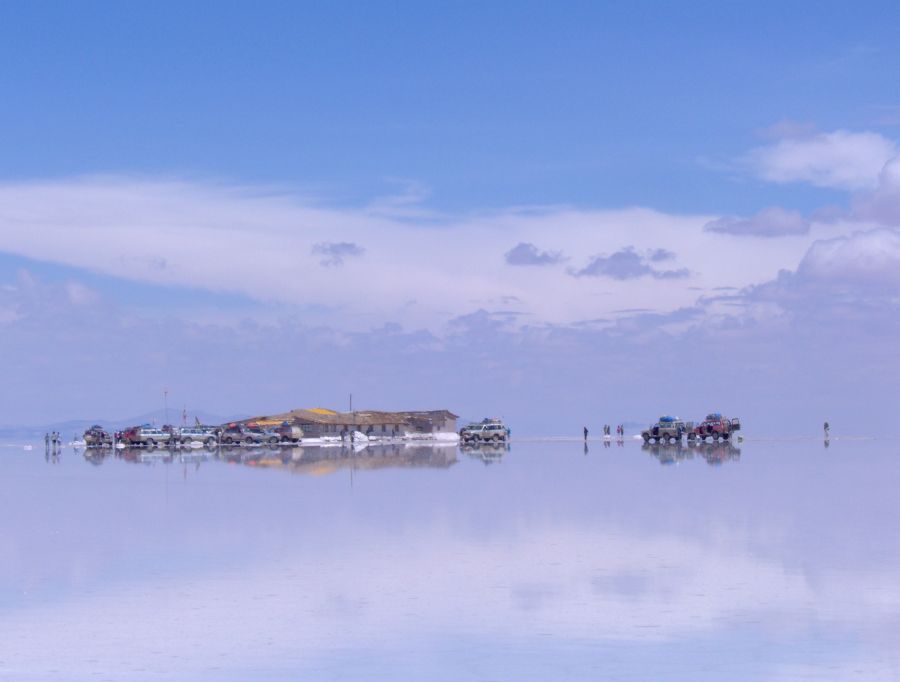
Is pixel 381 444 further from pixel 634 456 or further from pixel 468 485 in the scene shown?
pixel 468 485

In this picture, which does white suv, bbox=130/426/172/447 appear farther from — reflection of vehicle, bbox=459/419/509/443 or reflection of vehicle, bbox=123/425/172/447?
reflection of vehicle, bbox=459/419/509/443

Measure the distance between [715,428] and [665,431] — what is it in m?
4.02

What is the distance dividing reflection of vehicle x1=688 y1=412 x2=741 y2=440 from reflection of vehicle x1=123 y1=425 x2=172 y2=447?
40.9m

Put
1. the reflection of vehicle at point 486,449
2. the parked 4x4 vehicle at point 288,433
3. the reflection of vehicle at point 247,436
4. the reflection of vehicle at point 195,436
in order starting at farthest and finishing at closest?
the parked 4x4 vehicle at point 288,433
the reflection of vehicle at point 247,436
the reflection of vehicle at point 195,436
the reflection of vehicle at point 486,449

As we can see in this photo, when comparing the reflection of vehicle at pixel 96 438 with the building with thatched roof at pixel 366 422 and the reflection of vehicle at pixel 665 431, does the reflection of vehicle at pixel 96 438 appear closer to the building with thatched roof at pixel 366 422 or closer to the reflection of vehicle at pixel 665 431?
the building with thatched roof at pixel 366 422

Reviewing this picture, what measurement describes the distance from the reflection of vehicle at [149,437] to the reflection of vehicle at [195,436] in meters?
0.95

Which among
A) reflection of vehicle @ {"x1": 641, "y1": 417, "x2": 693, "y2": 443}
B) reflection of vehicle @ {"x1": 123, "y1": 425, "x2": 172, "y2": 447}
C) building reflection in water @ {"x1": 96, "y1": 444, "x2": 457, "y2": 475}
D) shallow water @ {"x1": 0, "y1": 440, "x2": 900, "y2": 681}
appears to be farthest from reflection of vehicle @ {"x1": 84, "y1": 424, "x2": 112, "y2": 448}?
shallow water @ {"x1": 0, "y1": 440, "x2": 900, "y2": 681}

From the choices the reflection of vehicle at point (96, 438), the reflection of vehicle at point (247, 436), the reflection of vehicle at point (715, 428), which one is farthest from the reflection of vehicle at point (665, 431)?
the reflection of vehicle at point (96, 438)

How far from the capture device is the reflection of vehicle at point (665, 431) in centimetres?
9394

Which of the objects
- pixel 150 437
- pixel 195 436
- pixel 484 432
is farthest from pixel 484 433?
pixel 150 437

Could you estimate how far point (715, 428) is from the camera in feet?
313

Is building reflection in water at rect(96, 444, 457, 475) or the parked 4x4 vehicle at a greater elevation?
the parked 4x4 vehicle

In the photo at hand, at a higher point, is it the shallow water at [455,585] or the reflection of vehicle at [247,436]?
the reflection of vehicle at [247,436]

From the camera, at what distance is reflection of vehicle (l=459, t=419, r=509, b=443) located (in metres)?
92.2
